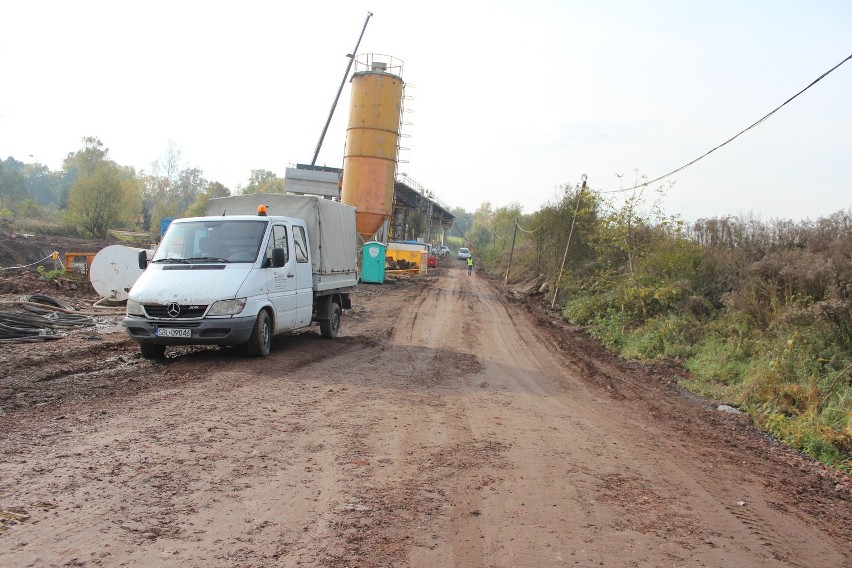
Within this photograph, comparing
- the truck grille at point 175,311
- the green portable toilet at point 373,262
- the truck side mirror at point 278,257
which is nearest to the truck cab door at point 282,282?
the truck side mirror at point 278,257

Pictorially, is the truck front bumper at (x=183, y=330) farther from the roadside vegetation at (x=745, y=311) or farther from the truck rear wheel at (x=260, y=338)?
the roadside vegetation at (x=745, y=311)

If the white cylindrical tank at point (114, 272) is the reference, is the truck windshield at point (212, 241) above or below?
above

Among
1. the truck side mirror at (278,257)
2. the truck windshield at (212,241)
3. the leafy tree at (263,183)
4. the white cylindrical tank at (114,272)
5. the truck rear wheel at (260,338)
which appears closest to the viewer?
the truck rear wheel at (260,338)

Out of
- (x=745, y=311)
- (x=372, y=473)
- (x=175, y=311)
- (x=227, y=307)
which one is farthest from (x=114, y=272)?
(x=745, y=311)

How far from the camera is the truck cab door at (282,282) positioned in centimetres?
1023

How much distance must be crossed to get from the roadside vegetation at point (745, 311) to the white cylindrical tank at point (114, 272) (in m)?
12.3

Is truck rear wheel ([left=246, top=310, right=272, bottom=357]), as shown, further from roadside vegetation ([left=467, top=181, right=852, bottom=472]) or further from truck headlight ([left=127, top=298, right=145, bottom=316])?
roadside vegetation ([left=467, top=181, right=852, bottom=472])

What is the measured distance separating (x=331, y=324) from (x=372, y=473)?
8101mm

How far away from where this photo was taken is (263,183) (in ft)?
329

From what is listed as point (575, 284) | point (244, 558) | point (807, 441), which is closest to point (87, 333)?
point (244, 558)

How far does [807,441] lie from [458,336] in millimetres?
8483

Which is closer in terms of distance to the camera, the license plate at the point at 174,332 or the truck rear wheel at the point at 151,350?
the license plate at the point at 174,332

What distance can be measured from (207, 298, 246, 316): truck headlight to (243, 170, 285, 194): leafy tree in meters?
82.7

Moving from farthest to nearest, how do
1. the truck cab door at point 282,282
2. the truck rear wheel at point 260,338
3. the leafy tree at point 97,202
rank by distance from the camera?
the leafy tree at point 97,202
the truck cab door at point 282,282
the truck rear wheel at point 260,338
